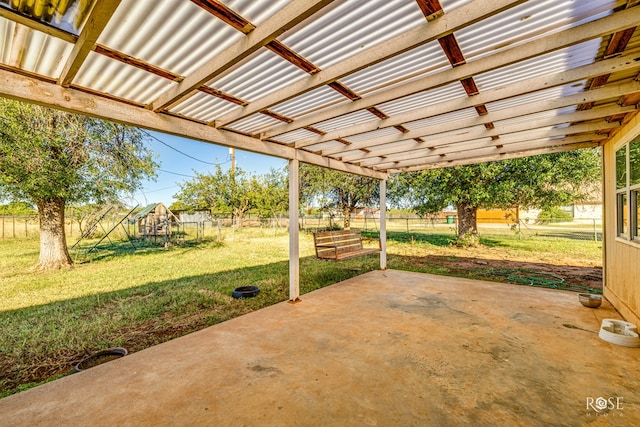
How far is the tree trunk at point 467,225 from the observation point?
10.3 m

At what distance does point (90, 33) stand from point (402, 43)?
6.00ft

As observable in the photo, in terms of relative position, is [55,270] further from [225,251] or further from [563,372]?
[563,372]

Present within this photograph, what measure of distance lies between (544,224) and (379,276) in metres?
20.3

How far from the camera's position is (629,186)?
3.47 meters

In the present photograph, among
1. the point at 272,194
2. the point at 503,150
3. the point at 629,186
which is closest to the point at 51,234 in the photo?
the point at 503,150

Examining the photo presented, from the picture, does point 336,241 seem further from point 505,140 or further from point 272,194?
point 272,194

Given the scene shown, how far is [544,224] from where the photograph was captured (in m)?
19.8

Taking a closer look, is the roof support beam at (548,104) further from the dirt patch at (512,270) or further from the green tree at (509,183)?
the green tree at (509,183)

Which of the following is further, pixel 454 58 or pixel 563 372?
pixel 563 372

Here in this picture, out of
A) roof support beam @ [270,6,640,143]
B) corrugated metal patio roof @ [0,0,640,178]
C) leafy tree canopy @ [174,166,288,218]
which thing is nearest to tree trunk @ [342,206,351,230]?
leafy tree canopy @ [174,166,288,218]

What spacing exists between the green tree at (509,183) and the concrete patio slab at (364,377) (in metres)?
6.00

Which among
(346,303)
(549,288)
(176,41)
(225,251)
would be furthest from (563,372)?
(225,251)

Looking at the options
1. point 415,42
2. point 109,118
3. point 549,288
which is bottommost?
point 549,288

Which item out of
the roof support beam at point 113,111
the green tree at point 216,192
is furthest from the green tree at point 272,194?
the roof support beam at point 113,111
